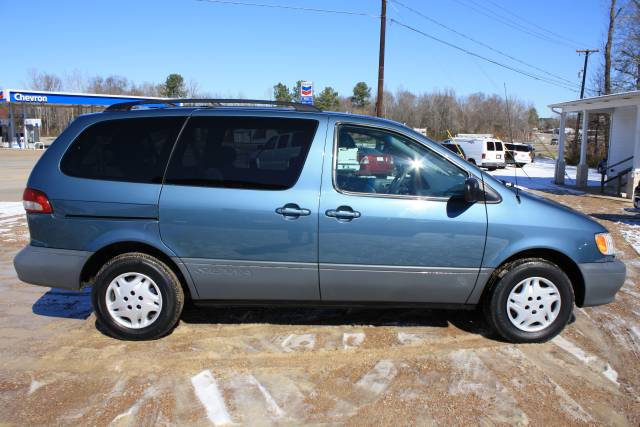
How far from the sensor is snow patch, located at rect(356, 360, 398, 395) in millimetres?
3465

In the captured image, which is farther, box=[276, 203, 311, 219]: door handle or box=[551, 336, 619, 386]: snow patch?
box=[276, 203, 311, 219]: door handle

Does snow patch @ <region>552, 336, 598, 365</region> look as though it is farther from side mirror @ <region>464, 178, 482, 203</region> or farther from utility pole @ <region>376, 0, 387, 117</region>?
utility pole @ <region>376, 0, 387, 117</region>

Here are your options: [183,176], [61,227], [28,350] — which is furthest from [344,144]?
[28,350]

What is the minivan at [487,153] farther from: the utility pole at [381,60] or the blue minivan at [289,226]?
the blue minivan at [289,226]

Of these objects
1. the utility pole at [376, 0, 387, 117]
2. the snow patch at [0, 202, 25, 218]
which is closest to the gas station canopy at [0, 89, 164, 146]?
the utility pole at [376, 0, 387, 117]

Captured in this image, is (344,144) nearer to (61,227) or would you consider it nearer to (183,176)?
(183,176)

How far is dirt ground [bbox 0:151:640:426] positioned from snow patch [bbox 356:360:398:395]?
12 millimetres

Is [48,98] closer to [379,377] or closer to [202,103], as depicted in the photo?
[202,103]

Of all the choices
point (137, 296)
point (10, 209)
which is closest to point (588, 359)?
point (137, 296)

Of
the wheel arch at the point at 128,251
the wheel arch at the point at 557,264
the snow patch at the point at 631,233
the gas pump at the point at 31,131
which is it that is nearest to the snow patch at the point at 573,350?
the wheel arch at the point at 557,264

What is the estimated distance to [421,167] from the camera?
4.03 m

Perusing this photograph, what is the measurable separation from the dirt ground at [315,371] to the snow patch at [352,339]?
0.6 inches

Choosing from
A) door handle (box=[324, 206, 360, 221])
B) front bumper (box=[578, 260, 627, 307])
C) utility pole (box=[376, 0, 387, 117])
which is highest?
utility pole (box=[376, 0, 387, 117])

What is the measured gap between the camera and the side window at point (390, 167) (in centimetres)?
397
